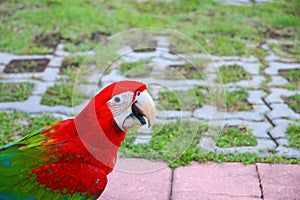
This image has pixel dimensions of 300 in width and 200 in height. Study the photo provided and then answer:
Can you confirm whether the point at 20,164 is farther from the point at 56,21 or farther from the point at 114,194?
the point at 56,21

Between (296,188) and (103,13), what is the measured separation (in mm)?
3446

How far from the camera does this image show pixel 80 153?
8.23ft

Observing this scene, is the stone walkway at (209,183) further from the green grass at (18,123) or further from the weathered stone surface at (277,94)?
the weathered stone surface at (277,94)

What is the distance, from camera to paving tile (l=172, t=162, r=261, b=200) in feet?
10.1

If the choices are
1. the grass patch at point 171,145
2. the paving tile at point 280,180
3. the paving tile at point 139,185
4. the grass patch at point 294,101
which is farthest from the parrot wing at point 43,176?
the grass patch at point 294,101

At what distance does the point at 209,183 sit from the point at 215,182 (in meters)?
0.04

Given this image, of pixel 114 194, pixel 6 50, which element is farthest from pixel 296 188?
pixel 6 50

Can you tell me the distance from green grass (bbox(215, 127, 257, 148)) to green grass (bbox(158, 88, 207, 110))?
1.16 feet

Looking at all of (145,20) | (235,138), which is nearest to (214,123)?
(235,138)

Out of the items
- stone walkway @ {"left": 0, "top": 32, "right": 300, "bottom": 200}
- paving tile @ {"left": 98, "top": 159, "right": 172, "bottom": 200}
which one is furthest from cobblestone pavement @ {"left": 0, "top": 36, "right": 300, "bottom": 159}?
paving tile @ {"left": 98, "top": 159, "right": 172, "bottom": 200}

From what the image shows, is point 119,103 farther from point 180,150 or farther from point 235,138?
point 235,138

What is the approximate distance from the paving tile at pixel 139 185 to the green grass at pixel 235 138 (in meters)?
0.51

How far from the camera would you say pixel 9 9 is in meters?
5.96

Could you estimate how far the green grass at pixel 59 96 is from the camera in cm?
409
